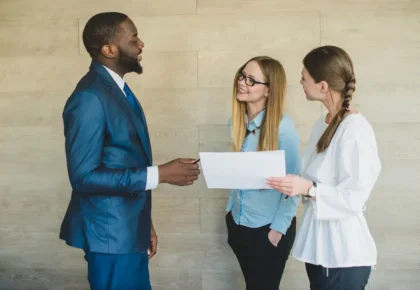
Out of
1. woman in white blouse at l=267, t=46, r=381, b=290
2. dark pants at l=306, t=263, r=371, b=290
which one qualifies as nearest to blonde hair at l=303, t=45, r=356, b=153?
woman in white blouse at l=267, t=46, r=381, b=290

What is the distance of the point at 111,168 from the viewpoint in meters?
1.65

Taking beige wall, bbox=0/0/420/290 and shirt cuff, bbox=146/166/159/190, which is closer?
shirt cuff, bbox=146/166/159/190

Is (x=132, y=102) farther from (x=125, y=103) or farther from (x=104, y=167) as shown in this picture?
(x=104, y=167)

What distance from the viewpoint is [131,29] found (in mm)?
1796

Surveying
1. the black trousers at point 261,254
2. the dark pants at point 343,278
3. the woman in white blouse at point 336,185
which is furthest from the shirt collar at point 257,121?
the dark pants at point 343,278

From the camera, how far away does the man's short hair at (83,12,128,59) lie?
175 centimetres

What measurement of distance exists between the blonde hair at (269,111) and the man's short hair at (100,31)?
22.1 inches

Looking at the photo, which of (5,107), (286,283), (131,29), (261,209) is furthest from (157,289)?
(131,29)

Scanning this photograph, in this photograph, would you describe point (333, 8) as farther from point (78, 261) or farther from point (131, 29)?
point (78, 261)

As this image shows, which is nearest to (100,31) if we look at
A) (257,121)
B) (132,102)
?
(132,102)

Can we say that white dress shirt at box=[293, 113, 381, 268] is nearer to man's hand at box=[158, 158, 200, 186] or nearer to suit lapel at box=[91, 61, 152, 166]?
man's hand at box=[158, 158, 200, 186]

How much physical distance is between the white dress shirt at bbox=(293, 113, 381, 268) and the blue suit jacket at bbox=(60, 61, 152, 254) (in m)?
0.61

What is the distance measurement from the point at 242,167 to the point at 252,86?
1.48 feet

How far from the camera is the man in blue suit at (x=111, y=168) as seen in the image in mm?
1607
